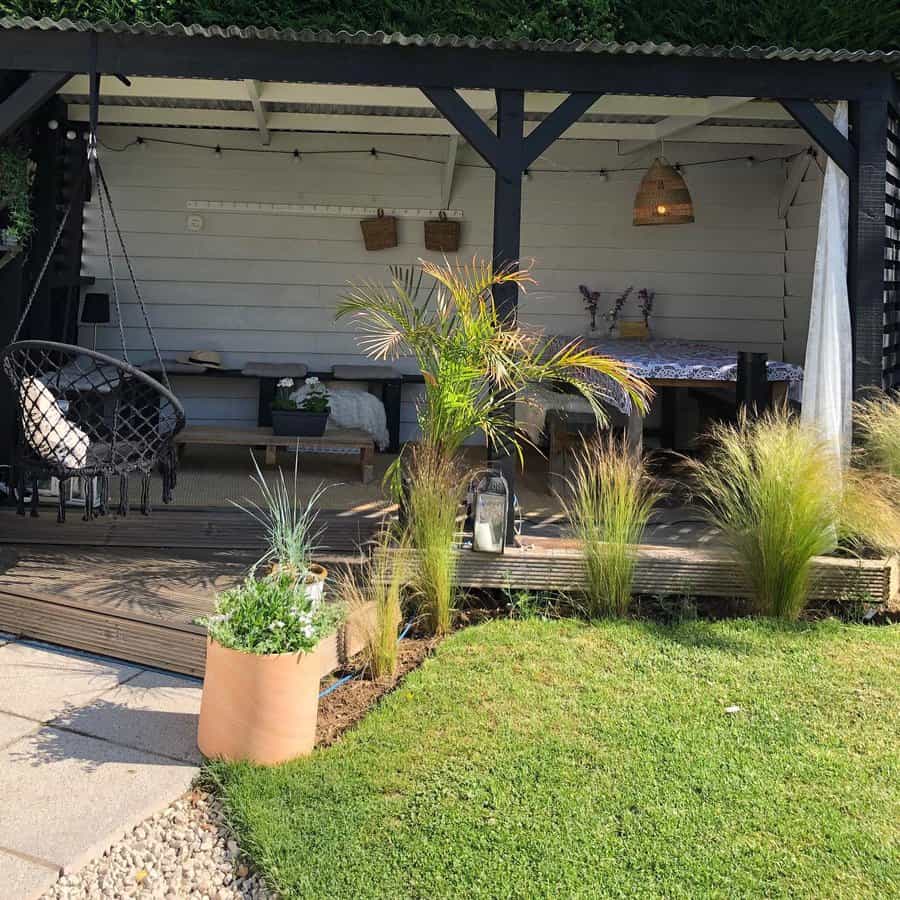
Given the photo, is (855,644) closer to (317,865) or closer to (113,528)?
(317,865)

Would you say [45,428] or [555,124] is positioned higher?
[555,124]

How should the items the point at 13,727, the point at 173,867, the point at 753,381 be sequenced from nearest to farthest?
the point at 173,867 → the point at 13,727 → the point at 753,381

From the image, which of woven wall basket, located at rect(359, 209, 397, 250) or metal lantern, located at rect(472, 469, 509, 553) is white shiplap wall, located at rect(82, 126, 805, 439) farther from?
metal lantern, located at rect(472, 469, 509, 553)

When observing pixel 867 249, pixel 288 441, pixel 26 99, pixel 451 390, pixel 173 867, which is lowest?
pixel 173 867

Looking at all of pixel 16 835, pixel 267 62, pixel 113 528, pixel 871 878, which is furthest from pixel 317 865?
pixel 267 62

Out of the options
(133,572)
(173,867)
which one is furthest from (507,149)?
(173,867)

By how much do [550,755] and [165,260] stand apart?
21.3 ft

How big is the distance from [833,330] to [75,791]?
13.6ft

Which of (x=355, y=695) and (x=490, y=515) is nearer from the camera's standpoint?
(x=355, y=695)

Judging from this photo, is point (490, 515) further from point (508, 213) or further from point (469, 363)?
point (508, 213)

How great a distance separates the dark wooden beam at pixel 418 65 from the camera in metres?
5.00

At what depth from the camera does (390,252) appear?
29.4ft

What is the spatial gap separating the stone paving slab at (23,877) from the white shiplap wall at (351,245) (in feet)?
20.5

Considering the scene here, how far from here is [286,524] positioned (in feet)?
13.1
